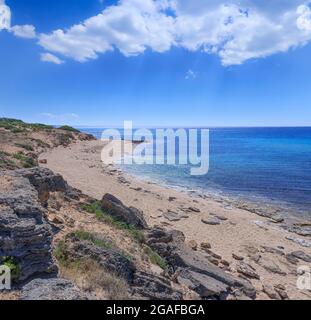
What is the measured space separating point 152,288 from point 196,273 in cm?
285

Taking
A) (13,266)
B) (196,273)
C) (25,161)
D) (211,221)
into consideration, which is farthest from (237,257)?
(25,161)

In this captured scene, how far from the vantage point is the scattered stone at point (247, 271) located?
13.7m

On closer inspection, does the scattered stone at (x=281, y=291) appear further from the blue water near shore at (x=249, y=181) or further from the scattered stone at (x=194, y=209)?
the blue water near shore at (x=249, y=181)

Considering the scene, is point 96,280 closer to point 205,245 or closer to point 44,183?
point 44,183

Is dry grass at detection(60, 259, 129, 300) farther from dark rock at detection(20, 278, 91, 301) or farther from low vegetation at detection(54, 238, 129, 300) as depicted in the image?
dark rock at detection(20, 278, 91, 301)

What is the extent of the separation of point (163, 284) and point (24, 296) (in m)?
4.32

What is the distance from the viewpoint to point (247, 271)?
13883 millimetres

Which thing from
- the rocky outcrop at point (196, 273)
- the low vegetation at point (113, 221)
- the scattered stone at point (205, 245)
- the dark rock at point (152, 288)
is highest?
the low vegetation at point (113, 221)

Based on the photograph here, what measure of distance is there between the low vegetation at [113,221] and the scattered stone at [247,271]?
4.60m

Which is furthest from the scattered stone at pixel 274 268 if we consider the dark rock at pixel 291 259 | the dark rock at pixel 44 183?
the dark rock at pixel 44 183
